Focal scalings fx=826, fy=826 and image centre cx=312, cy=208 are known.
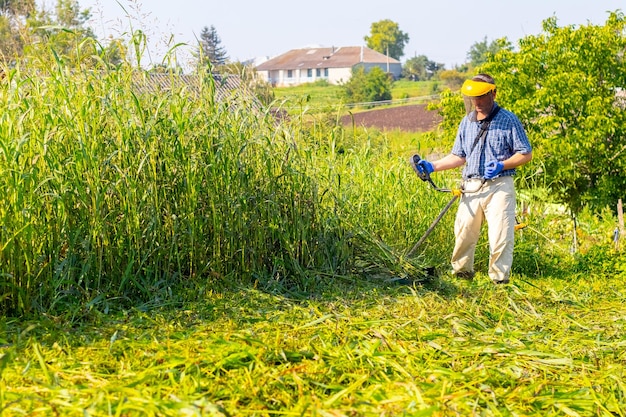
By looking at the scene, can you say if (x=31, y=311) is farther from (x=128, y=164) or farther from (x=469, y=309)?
(x=469, y=309)

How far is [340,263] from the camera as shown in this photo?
5559 millimetres

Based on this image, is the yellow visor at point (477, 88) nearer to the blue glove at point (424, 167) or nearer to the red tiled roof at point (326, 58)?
the blue glove at point (424, 167)

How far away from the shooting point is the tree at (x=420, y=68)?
73.9 m

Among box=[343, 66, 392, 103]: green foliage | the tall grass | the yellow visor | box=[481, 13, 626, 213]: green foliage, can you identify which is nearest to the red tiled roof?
box=[343, 66, 392, 103]: green foliage

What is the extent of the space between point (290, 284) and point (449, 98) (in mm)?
8132

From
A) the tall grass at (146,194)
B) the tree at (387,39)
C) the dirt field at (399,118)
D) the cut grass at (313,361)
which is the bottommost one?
the dirt field at (399,118)

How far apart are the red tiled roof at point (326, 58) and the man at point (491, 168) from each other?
7085 cm

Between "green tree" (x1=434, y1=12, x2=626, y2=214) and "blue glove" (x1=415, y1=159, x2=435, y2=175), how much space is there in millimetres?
5564

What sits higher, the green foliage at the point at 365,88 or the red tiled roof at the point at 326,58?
the red tiled roof at the point at 326,58

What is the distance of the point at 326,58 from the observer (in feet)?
267

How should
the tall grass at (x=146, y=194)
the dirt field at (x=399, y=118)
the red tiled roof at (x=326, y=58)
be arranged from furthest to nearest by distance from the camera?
the red tiled roof at (x=326, y=58)
the dirt field at (x=399, y=118)
the tall grass at (x=146, y=194)

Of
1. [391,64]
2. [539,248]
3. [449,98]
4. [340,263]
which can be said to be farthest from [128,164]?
[391,64]

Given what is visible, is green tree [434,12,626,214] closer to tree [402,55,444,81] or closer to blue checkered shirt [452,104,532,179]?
blue checkered shirt [452,104,532,179]

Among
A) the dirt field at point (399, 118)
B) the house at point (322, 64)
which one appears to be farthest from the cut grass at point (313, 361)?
the house at point (322, 64)
